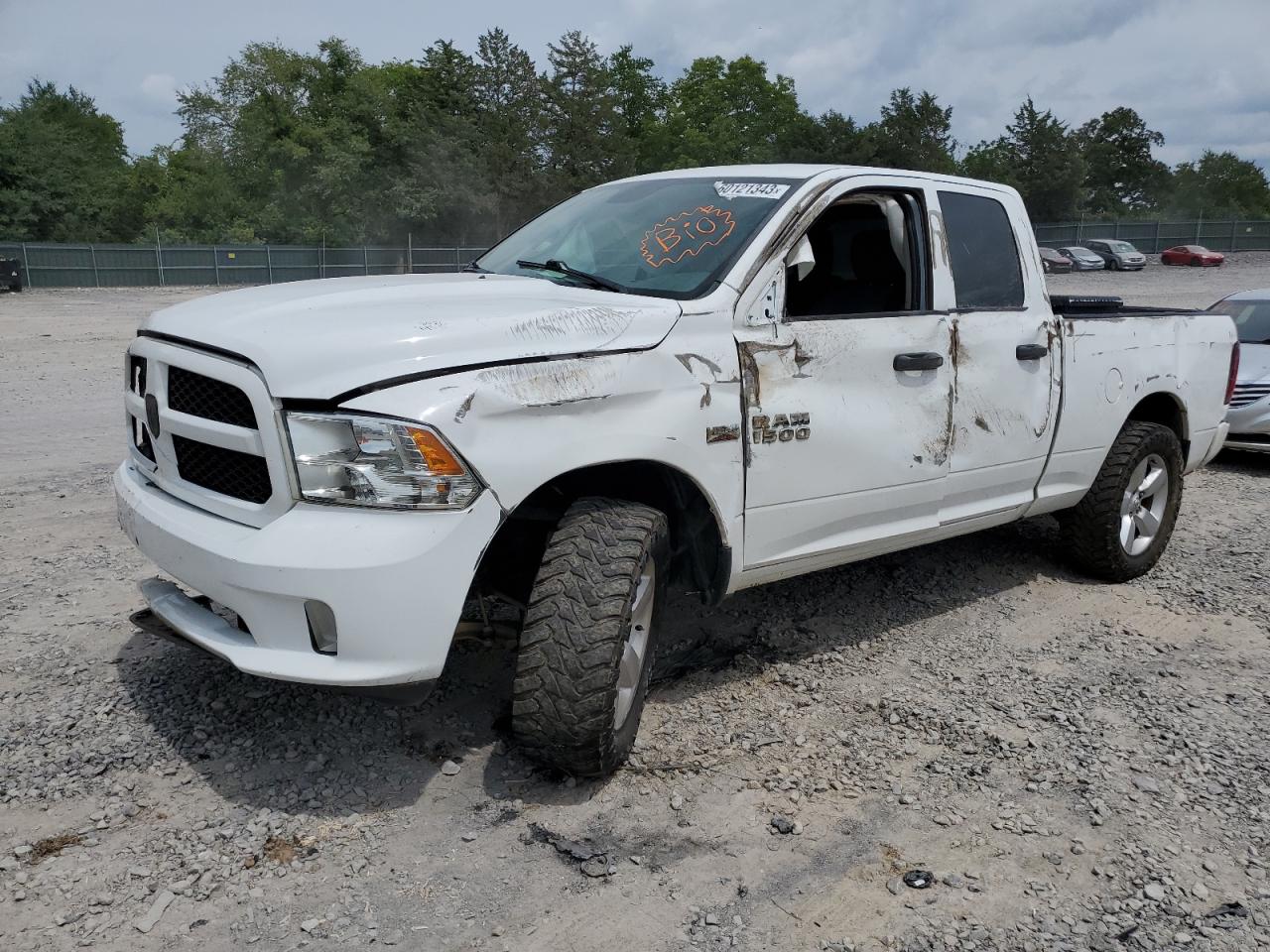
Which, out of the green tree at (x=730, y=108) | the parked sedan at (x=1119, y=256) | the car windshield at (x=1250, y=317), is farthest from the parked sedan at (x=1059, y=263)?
the car windshield at (x=1250, y=317)

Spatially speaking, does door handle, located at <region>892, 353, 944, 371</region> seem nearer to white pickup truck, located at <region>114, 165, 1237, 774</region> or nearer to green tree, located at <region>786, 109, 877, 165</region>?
white pickup truck, located at <region>114, 165, 1237, 774</region>

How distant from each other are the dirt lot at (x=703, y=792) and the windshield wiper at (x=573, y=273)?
5.10 ft

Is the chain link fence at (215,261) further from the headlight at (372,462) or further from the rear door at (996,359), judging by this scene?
the headlight at (372,462)

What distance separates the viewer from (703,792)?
11.0 feet

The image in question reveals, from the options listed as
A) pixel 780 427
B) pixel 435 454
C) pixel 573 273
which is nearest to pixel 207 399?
pixel 435 454

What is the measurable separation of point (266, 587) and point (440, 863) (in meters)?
0.91

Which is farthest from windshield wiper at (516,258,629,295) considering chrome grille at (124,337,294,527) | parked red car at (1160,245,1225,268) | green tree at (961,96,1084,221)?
green tree at (961,96,1084,221)

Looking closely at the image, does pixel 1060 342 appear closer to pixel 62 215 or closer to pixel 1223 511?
pixel 1223 511

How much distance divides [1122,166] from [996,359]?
9132 centimetres

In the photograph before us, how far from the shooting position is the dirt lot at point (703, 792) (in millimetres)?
2725

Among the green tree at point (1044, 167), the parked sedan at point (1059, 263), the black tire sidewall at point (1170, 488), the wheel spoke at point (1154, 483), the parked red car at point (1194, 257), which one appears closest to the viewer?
the black tire sidewall at point (1170, 488)

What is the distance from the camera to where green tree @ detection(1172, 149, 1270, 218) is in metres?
88.5

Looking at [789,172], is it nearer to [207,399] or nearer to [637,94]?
[207,399]

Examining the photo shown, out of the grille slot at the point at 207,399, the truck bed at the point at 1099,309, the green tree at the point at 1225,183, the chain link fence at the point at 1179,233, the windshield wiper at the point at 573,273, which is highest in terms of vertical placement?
the green tree at the point at 1225,183
